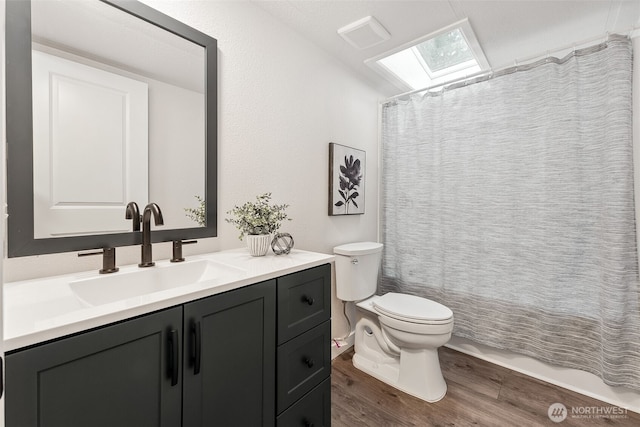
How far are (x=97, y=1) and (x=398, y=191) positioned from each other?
7.01 ft

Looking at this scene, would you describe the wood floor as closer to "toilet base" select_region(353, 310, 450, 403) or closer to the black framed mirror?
"toilet base" select_region(353, 310, 450, 403)

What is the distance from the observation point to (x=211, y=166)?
4.46 feet

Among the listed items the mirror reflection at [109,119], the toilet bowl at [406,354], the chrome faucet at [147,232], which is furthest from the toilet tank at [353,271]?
the chrome faucet at [147,232]

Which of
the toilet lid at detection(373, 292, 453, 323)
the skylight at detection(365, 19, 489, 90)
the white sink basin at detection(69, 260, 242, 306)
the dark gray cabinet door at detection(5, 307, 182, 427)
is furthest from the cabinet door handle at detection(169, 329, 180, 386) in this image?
the skylight at detection(365, 19, 489, 90)

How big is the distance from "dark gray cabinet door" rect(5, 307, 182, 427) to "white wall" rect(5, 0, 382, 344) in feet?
1.63

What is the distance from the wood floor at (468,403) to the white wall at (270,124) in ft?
1.60

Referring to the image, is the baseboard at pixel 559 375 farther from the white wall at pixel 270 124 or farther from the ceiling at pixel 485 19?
the ceiling at pixel 485 19

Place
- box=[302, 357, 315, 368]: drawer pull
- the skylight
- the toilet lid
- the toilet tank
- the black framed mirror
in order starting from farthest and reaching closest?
the toilet tank, the skylight, the toilet lid, box=[302, 357, 315, 368]: drawer pull, the black framed mirror

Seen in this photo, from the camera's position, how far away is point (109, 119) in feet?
3.54

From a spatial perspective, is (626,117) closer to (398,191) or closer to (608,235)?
(608,235)

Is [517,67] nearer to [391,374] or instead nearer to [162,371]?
[391,374]

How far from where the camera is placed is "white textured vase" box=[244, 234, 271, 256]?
4.26 feet

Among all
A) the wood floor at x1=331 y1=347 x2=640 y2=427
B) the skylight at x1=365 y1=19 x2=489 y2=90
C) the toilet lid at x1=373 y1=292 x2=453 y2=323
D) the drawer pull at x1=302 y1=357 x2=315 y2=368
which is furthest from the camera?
the skylight at x1=365 y1=19 x2=489 y2=90

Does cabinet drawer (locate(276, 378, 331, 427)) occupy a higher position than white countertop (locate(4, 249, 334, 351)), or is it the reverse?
white countertop (locate(4, 249, 334, 351))
